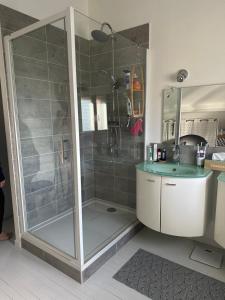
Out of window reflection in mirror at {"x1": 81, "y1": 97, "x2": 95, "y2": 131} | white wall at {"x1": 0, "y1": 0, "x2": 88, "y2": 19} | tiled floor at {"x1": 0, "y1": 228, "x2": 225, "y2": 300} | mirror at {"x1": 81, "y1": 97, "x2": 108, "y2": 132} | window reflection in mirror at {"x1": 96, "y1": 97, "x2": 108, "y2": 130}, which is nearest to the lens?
tiled floor at {"x1": 0, "y1": 228, "x2": 225, "y2": 300}

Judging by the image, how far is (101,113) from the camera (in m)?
2.81

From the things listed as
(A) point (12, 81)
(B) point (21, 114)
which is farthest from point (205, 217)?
(A) point (12, 81)

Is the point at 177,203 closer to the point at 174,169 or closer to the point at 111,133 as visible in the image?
the point at 174,169

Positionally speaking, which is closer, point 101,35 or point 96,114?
point 101,35

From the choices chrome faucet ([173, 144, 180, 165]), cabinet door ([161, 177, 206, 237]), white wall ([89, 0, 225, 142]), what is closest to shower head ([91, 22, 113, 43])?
white wall ([89, 0, 225, 142])

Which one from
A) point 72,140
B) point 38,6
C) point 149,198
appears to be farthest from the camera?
point 38,6

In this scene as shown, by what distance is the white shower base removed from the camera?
208 cm

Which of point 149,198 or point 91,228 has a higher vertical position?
point 149,198

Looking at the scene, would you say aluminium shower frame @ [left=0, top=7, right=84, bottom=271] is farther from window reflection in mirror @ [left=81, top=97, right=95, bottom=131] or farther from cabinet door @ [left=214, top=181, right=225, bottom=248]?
cabinet door @ [left=214, top=181, right=225, bottom=248]

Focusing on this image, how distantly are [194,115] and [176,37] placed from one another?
83cm

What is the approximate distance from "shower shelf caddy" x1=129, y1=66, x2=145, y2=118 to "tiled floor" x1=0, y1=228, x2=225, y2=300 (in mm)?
1477

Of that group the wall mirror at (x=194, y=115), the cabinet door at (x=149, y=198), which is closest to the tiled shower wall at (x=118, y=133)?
the wall mirror at (x=194, y=115)

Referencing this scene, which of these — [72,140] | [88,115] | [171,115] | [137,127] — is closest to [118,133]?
[137,127]

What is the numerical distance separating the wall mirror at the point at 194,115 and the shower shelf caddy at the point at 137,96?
27cm
